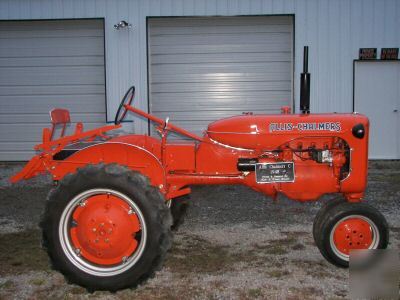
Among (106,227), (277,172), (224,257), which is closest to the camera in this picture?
(106,227)

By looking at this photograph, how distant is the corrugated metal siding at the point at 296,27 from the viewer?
1016 cm

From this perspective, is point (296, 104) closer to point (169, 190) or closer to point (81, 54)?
point (81, 54)

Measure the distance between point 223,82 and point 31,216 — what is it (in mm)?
5812

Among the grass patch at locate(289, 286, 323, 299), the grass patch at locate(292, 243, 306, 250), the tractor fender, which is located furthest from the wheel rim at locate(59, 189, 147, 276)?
the grass patch at locate(292, 243, 306, 250)

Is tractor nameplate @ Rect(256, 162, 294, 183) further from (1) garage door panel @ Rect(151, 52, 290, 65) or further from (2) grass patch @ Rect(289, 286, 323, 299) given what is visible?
(1) garage door panel @ Rect(151, 52, 290, 65)

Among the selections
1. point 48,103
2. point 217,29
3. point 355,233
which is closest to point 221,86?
point 217,29

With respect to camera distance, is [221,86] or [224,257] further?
[221,86]

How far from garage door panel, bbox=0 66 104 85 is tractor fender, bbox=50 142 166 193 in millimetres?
7060

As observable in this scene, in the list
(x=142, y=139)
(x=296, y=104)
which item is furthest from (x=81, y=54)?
(x=142, y=139)

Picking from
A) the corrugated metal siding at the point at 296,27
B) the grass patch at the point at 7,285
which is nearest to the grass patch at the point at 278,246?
the grass patch at the point at 7,285

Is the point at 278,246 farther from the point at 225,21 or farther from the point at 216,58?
the point at 225,21

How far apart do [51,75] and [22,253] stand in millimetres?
7016

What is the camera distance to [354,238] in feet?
12.5

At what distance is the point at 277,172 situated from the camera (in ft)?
12.9
